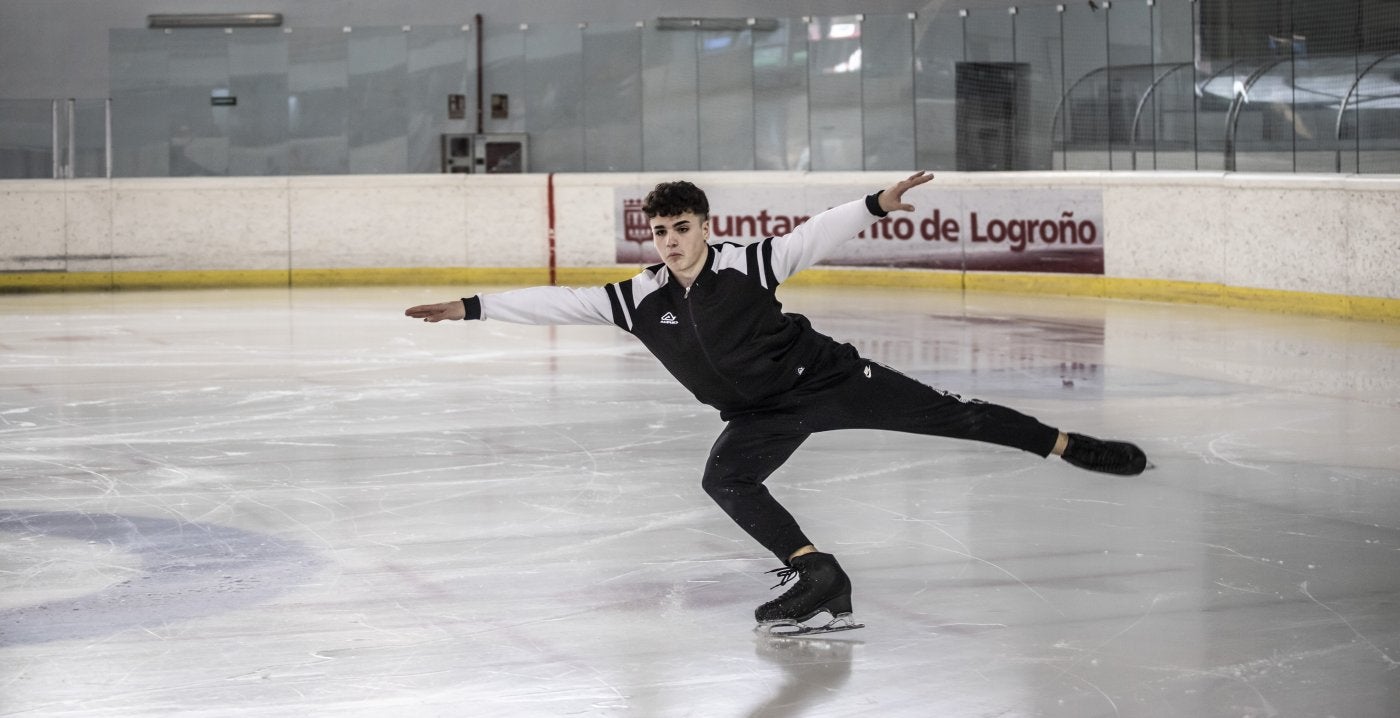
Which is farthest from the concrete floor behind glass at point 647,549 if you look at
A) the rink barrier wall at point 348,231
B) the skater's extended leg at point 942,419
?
the rink barrier wall at point 348,231

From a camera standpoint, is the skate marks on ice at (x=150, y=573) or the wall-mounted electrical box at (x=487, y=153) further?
the wall-mounted electrical box at (x=487, y=153)

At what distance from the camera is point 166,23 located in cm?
2202

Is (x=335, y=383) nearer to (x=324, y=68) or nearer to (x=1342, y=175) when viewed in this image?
(x=1342, y=175)

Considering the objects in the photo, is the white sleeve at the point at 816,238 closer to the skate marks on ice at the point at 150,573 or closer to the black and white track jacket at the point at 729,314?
the black and white track jacket at the point at 729,314

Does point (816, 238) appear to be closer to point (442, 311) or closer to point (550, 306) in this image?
point (550, 306)

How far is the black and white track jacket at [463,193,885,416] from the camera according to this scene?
4930 mm

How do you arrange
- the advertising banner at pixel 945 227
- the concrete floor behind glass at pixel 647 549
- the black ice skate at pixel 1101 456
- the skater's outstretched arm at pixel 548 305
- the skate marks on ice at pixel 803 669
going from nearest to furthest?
the skate marks on ice at pixel 803 669 < the concrete floor behind glass at pixel 647 549 < the skater's outstretched arm at pixel 548 305 < the black ice skate at pixel 1101 456 < the advertising banner at pixel 945 227

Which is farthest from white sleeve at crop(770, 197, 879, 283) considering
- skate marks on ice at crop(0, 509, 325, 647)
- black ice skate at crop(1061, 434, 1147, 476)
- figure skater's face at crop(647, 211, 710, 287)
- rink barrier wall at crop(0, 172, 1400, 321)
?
rink barrier wall at crop(0, 172, 1400, 321)

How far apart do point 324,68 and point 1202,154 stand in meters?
11.0

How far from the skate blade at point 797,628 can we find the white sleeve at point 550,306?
105cm

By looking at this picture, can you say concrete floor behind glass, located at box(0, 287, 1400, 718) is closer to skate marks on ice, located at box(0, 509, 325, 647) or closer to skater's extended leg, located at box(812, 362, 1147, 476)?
skate marks on ice, located at box(0, 509, 325, 647)

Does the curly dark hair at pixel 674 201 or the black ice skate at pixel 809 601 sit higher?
the curly dark hair at pixel 674 201

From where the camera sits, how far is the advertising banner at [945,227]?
676 inches

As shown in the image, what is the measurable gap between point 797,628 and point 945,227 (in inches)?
537
